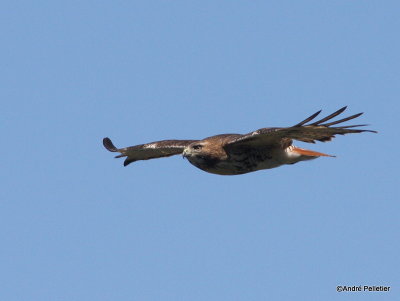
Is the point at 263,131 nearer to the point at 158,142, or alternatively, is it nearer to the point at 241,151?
the point at 241,151

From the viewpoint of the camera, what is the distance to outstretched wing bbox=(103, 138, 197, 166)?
69.9 feet

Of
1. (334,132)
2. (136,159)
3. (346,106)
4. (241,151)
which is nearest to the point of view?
(346,106)

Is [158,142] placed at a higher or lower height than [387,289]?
higher

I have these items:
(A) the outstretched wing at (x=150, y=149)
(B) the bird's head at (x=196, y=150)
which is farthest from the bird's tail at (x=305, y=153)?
(A) the outstretched wing at (x=150, y=149)

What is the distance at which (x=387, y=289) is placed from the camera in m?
18.8

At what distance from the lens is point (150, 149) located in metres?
21.7

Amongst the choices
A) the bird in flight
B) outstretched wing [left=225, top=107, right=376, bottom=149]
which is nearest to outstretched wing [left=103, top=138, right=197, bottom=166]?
the bird in flight

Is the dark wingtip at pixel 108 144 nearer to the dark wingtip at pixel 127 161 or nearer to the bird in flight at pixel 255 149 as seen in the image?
the dark wingtip at pixel 127 161

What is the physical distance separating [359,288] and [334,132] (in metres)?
3.24

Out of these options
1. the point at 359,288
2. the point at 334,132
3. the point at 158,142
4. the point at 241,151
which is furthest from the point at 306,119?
the point at 158,142

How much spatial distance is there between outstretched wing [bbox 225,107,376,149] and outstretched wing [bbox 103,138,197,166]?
7.99 ft

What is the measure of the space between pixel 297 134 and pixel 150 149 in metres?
4.71

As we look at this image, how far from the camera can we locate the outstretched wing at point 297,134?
17375 millimetres

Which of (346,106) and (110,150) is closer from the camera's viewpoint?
(346,106)
